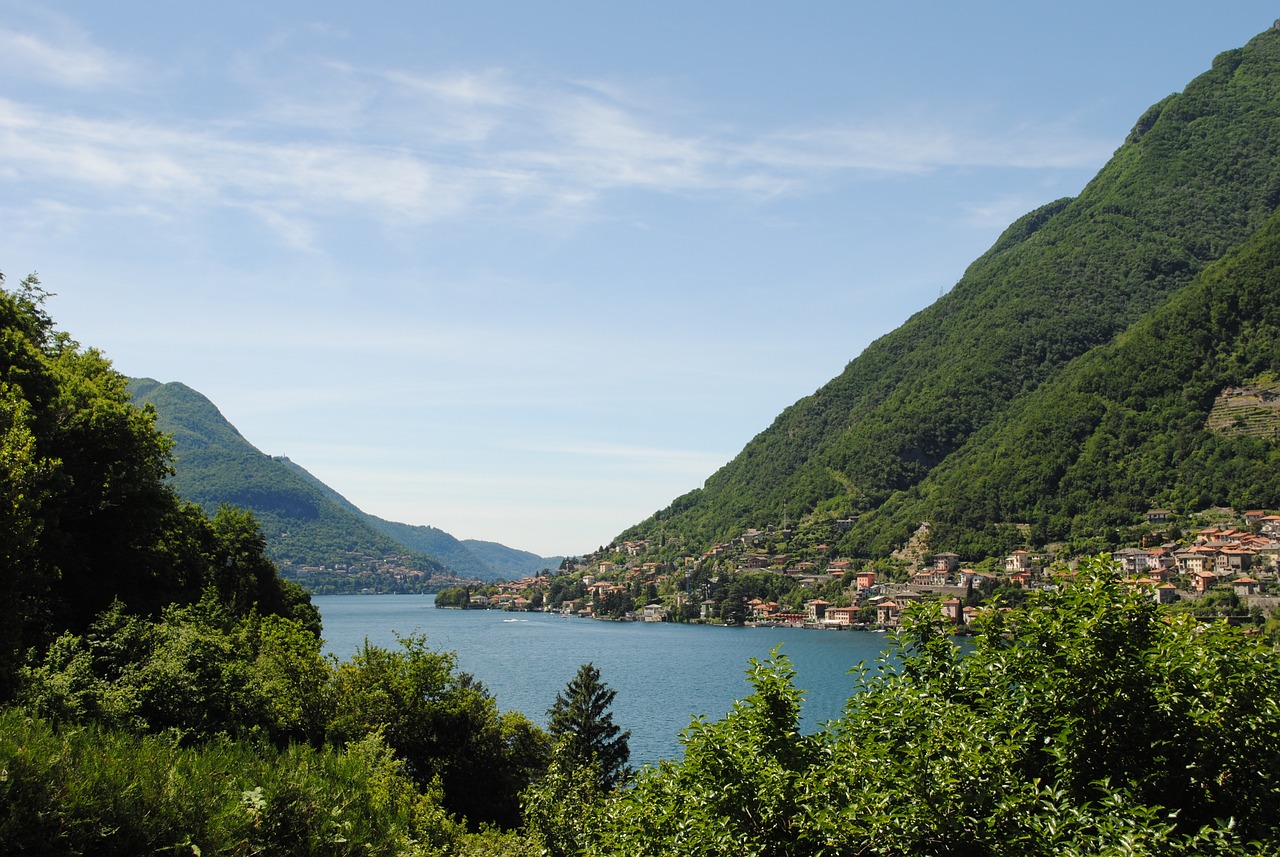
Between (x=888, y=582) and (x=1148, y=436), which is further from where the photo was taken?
(x=888, y=582)

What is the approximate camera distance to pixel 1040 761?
347 inches

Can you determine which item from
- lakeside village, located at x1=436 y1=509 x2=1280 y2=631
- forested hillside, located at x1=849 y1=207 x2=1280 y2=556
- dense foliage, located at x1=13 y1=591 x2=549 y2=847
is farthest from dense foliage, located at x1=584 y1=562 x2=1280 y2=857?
forested hillside, located at x1=849 y1=207 x2=1280 y2=556

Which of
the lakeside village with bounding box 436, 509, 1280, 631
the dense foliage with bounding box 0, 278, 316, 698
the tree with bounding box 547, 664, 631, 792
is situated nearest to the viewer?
the dense foliage with bounding box 0, 278, 316, 698

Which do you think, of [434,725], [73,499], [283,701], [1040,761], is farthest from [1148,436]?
[1040,761]

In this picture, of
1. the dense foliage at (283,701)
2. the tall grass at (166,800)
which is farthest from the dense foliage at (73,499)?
the tall grass at (166,800)

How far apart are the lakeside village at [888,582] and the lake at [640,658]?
24.4 ft

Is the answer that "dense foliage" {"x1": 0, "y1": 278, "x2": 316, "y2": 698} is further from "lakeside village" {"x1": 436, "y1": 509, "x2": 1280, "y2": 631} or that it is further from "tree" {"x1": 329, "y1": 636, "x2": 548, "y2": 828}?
"lakeside village" {"x1": 436, "y1": 509, "x2": 1280, "y2": 631}

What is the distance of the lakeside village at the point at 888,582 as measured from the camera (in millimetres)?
89250

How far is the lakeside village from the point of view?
3514 inches

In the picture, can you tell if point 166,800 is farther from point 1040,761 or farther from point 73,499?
point 73,499

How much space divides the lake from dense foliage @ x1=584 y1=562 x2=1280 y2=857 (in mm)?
13001

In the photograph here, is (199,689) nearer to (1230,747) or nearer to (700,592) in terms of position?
(1230,747)

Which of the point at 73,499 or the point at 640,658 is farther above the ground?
the point at 73,499

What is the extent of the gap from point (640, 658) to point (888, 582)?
5985cm
